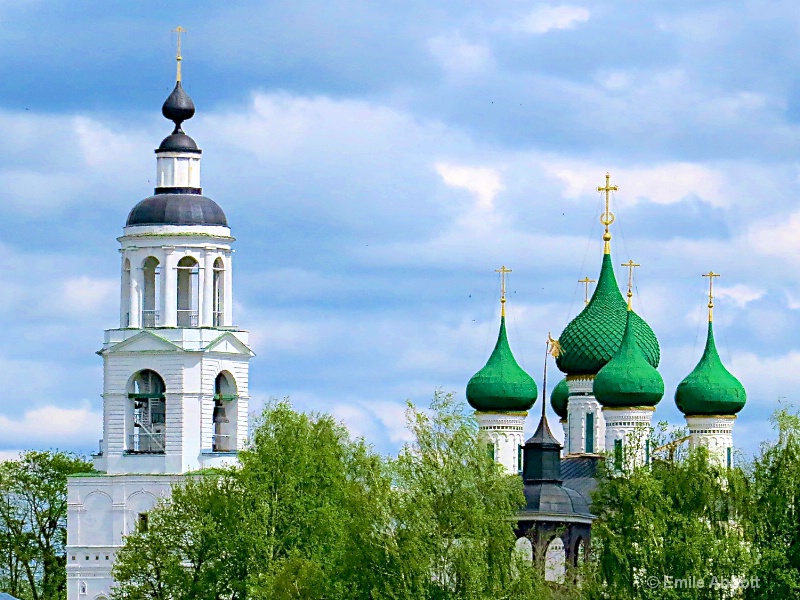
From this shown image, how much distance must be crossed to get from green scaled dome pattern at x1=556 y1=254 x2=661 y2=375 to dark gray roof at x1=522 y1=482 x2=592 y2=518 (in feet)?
29.4

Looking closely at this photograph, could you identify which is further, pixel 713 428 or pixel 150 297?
pixel 713 428

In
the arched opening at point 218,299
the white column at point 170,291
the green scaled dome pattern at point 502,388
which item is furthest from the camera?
the green scaled dome pattern at point 502,388

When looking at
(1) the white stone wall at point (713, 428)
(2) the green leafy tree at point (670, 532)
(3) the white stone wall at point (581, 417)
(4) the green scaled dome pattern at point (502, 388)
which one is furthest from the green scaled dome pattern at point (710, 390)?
(2) the green leafy tree at point (670, 532)

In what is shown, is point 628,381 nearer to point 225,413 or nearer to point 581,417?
point 581,417

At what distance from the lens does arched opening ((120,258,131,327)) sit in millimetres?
70938

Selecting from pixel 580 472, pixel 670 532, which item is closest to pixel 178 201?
pixel 670 532

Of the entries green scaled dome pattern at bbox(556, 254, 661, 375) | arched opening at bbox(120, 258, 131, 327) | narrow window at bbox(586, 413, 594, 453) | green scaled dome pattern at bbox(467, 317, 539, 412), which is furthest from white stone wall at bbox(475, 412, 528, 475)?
arched opening at bbox(120, 258, 131, 327)

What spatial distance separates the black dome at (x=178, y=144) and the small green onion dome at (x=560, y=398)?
24717mm

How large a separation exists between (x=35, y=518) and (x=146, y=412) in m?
11.6

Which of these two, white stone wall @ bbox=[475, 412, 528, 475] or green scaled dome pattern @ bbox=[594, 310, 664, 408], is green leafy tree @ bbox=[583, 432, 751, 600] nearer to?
green scaled dome pattern @ bbox=[594, 310, 664, 408]

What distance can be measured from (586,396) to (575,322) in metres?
2.00

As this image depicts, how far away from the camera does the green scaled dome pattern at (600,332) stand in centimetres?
9012

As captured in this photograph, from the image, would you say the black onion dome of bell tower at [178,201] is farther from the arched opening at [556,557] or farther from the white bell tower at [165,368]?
the arched opening at [556,557]

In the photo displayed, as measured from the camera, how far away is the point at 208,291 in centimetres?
7088
